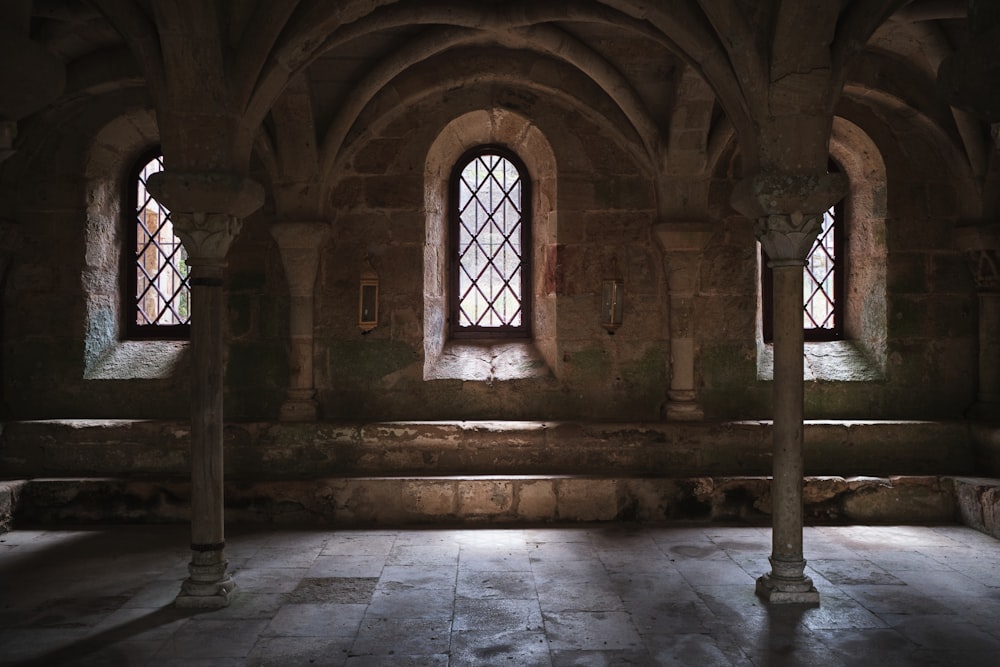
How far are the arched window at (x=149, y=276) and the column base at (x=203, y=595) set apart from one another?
3728mm

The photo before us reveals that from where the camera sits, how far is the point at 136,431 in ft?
23.3

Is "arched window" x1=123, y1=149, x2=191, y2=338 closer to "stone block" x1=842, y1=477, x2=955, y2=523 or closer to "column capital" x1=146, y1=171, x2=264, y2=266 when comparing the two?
"column capital" x1=146, y1=171, x2=264, y2=266

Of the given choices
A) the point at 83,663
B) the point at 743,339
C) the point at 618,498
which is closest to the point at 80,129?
the point at 83,663

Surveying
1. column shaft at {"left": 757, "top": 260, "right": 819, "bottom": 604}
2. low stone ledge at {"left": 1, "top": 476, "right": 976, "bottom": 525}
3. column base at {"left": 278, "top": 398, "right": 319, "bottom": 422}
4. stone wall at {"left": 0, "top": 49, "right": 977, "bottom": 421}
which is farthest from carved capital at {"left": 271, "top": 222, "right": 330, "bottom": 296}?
column shaft at {"left": 757, "top": 260, "right": 819, "bottom": 604}

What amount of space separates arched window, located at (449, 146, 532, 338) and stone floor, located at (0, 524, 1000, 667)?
232cm

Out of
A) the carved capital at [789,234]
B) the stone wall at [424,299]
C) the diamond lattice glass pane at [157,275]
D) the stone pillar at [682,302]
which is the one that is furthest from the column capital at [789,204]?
the diamond lattice glass pane at [157,275]

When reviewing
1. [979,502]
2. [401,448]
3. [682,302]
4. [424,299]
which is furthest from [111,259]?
[979,502]

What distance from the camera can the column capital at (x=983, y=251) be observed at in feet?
23.4

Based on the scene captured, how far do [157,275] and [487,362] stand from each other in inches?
134

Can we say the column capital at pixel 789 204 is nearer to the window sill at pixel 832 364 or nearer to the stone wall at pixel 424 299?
the stone wall at pixel 424 299

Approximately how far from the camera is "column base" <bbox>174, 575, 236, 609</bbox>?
4.60 m

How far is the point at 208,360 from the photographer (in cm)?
479

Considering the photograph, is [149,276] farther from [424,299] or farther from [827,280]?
[827,280]

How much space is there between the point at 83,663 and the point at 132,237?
16.6 ft
